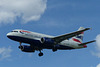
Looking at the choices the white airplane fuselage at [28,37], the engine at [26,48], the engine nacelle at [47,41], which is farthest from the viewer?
the engine at [26,48]

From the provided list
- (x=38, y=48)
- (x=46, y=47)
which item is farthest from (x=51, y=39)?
(x=38, y=48)

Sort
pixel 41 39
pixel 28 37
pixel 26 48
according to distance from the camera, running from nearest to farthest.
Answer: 1. pixel 28 37
2. pixel 41 39
3. pixel 26 48

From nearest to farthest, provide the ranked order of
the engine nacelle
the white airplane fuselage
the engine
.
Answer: the white airplane fuselage < the engine nacelle < the engine

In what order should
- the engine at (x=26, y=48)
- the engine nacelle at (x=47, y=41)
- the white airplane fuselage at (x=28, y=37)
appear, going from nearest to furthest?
the white airplane fuselage at (x=28, y=37) < the engine nacelle at (x=47, y=41) < the engine at (x=26, y=48)

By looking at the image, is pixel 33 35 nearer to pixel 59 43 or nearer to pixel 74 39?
pixel 59 43

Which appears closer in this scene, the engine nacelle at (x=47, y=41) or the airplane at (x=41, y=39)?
the airplane at (x=41, y=39)

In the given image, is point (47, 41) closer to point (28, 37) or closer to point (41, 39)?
point (41, 39)

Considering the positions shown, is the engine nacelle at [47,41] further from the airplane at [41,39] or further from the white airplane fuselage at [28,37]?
the white airplane fuselage at [28,37]

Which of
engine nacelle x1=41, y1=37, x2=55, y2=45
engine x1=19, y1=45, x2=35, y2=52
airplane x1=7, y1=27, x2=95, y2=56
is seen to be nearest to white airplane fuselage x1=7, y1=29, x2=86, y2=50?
airplane x1=7, y1=27, x2=95, y2=56

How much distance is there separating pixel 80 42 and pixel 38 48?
13871mm

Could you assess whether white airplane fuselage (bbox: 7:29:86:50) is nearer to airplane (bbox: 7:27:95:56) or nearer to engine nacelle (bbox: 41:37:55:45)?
airplane (bbox: 7:27:95:56)

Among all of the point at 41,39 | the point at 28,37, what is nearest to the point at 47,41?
the point at 41,39

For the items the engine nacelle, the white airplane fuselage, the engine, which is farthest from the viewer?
the engine

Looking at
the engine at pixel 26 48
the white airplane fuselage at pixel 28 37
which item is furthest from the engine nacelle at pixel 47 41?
the engine at pixel 26 48
